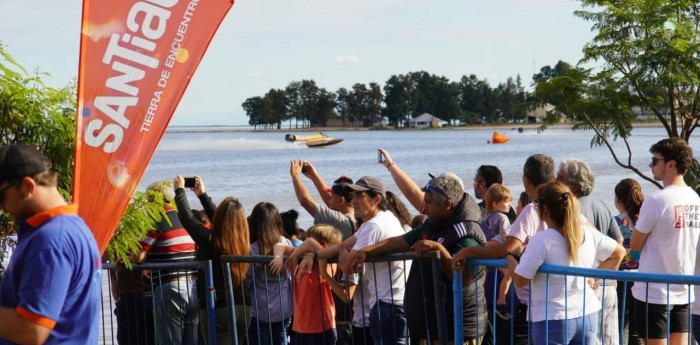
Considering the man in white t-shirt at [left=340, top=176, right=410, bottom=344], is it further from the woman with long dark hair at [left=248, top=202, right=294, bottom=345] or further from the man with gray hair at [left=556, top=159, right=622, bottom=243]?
the man with gray hair at [left=556, top=159, right=622, bottom=243]

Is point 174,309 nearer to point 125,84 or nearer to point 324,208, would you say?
point 324,208

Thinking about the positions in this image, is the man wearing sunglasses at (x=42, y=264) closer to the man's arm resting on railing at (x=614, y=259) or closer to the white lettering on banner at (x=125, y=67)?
the white lettering on banner at (x=125, y=67)

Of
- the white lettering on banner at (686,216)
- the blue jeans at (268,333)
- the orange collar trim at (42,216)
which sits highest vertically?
the orange collar trim at (42,216)

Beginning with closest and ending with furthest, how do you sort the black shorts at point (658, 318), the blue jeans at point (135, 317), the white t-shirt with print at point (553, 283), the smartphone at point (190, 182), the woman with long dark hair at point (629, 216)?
1. the white t-shirt with print at point (553, 283)
2. the black shorts at point (658, 318)
3. the smartphone at point (190, 182)
4. the blue jeans at point (135, 317)
5. the woman with long dark hair at point (629, 216)

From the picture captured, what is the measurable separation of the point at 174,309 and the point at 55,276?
4.19 meters

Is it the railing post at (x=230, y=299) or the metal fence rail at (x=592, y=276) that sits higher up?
the metal fence rail at (x=592, y=276)

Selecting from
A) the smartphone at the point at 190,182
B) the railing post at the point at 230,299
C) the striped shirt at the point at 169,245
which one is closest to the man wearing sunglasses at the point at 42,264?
the railing post at the point at 230,299

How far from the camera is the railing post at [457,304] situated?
21.1 ft

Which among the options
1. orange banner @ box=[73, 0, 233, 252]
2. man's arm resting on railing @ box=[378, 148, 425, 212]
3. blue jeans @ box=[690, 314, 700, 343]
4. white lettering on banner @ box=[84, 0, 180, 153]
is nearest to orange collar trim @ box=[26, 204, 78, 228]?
orange banner @ box=[73, 0, 233, 252]

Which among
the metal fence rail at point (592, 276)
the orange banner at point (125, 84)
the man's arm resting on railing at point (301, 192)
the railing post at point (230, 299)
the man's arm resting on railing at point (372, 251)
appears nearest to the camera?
the metal fence rail at point (592, 276)

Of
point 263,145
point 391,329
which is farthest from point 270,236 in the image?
point 263,145

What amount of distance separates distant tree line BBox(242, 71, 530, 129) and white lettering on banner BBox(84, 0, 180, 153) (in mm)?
172126

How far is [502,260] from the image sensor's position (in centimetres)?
621

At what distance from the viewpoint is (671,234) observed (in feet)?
21.4
